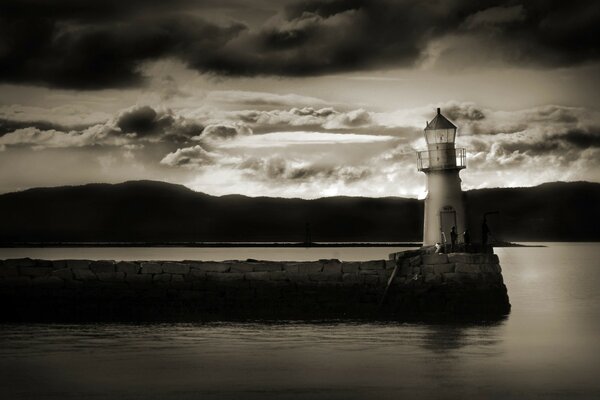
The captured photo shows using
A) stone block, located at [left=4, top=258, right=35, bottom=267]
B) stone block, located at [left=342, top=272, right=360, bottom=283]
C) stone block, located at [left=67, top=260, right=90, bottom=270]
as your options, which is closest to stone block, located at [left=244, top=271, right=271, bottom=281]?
stone block, located at [left=342, top=272, right=360, bottom=283]

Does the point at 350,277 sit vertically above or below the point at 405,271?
below

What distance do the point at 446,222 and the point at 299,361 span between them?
302 inches

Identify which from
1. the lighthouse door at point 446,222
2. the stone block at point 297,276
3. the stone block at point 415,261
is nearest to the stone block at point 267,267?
the stone block at point 297,276

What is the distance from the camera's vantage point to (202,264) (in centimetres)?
2077

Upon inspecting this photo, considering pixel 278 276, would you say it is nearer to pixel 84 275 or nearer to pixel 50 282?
pixel 84 275

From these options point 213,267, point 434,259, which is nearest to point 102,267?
point 213,267

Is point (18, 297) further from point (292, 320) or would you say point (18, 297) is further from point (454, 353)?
point (454, 353)

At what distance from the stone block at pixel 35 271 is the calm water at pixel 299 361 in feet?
4.46

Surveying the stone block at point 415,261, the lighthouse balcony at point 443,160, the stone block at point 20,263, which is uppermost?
the lighthouse balcony at point 443,160

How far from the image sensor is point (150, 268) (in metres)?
20.8

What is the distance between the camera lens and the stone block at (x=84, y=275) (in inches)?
827

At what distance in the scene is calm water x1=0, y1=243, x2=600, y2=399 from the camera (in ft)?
44.2

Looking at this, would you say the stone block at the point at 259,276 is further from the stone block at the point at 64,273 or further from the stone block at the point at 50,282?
the stone block at the point at 50,282

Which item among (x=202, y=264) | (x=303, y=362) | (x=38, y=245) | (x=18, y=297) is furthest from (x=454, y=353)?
(x=38, y=245)
